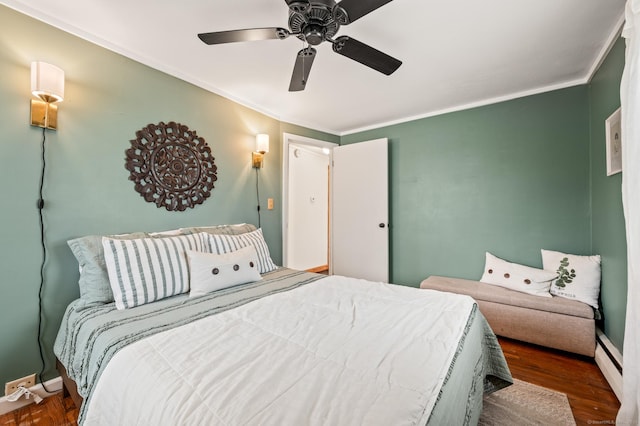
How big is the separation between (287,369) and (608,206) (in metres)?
2.59

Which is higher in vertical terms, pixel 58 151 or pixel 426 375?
pixel 58 151

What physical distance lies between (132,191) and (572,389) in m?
3.36

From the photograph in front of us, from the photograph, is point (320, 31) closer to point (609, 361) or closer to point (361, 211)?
point (361, 211)

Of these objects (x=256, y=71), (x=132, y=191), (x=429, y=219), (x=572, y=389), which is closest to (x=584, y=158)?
(x=429, y=219)

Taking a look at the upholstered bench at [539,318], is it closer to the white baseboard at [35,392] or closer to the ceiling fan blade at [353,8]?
the ceiling fan blade at [353,8]

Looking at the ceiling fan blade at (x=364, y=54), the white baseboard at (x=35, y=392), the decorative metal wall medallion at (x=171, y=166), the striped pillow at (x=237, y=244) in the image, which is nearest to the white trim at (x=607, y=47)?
the ceiling fan blade at (x=364, y=54)

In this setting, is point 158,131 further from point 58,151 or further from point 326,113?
point 326,113

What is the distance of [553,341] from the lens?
7.26 ft

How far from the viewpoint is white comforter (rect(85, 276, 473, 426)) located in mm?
739

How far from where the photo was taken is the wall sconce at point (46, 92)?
61.8 inches

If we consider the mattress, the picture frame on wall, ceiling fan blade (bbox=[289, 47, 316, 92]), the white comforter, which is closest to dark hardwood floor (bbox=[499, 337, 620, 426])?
the mattress

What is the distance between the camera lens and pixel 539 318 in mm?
2273

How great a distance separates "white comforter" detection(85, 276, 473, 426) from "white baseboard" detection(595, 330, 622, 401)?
1.20 metres

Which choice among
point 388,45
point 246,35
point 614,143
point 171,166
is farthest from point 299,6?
point 614,143
